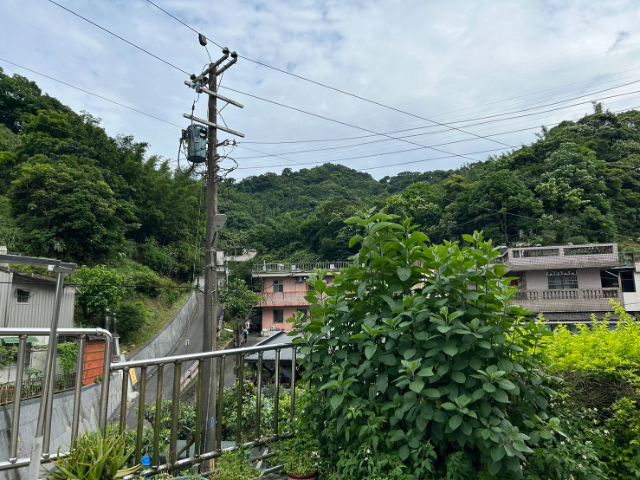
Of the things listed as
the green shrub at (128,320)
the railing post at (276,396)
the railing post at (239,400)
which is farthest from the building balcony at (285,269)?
the railing post at (239,400)

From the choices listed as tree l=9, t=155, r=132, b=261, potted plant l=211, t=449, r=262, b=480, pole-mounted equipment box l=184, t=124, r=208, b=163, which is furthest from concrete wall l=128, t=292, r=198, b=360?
potted plant l=211, t=449, r=262, b=480

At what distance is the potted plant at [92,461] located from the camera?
1.59 metres

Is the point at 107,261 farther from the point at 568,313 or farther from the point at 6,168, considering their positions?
the point at 568,313

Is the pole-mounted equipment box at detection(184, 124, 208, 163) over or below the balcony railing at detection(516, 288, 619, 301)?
over

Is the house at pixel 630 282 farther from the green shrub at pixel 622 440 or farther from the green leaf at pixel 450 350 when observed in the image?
the green leaf at pixel 450 350

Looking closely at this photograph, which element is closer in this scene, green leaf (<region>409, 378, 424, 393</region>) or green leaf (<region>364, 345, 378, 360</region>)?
green leaf (<region>409, 378, 424, 393</region>)

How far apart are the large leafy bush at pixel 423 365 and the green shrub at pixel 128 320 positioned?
1858cm

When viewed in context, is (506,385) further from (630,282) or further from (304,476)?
(630,282)

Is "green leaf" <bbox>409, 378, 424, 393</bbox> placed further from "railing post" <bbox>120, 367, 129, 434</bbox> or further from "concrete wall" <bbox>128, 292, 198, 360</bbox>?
"concrete wall" <bbox>128, 292, 198, 360</bbox>

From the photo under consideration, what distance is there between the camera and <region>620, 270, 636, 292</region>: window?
17.4 metres

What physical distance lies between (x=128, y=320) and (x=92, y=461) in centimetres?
1887

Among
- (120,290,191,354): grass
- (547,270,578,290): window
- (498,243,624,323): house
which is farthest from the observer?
(120,290,191,354): grass

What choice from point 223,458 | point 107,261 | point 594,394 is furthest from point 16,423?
point 107,261

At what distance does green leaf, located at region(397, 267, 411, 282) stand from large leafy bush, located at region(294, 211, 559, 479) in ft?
0.04
